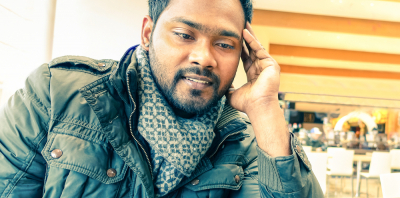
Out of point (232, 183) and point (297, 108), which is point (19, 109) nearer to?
point (232, 183)

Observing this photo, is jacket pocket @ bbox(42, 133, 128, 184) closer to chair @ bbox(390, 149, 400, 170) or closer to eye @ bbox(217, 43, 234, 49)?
eye @ bbox(217, 43, 234, 49)

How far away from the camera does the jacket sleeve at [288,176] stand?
0.86 meters

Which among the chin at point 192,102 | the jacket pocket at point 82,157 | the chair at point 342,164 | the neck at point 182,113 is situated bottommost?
the chair at point 342,164

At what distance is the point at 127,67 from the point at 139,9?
8.50 ft

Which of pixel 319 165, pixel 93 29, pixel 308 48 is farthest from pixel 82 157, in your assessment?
pixel 308 48

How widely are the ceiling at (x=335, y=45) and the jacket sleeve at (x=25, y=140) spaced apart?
13.2 feet

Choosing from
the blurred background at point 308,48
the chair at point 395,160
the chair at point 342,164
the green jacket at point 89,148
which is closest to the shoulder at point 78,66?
the green jacket at point 89,148

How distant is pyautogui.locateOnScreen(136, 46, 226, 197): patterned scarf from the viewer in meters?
0.86

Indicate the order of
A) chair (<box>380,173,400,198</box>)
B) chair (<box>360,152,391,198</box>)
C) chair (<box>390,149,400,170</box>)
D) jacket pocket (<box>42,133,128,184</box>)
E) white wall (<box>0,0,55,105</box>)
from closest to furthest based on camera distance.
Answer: jacket pocket (<box>42,133,128,184</box>) < chair (<box>380,173,400,198</box>) < white wall (<box>0,0,55,105</box>) < chair (<box>360,152,391,198</box>) < chair (<box>390,149,400,170</box>)

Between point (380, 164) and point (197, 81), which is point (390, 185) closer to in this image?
point (197, 81)

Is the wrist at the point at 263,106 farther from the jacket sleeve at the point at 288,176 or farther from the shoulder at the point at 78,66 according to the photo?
the shoulder at the point at 78,66

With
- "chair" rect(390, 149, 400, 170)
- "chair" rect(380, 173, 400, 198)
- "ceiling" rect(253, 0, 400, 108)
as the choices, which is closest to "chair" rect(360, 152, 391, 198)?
"chair" rect(390, 149, 400, 170)

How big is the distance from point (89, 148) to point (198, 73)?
0.42 metres

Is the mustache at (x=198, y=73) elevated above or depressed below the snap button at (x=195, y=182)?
above
